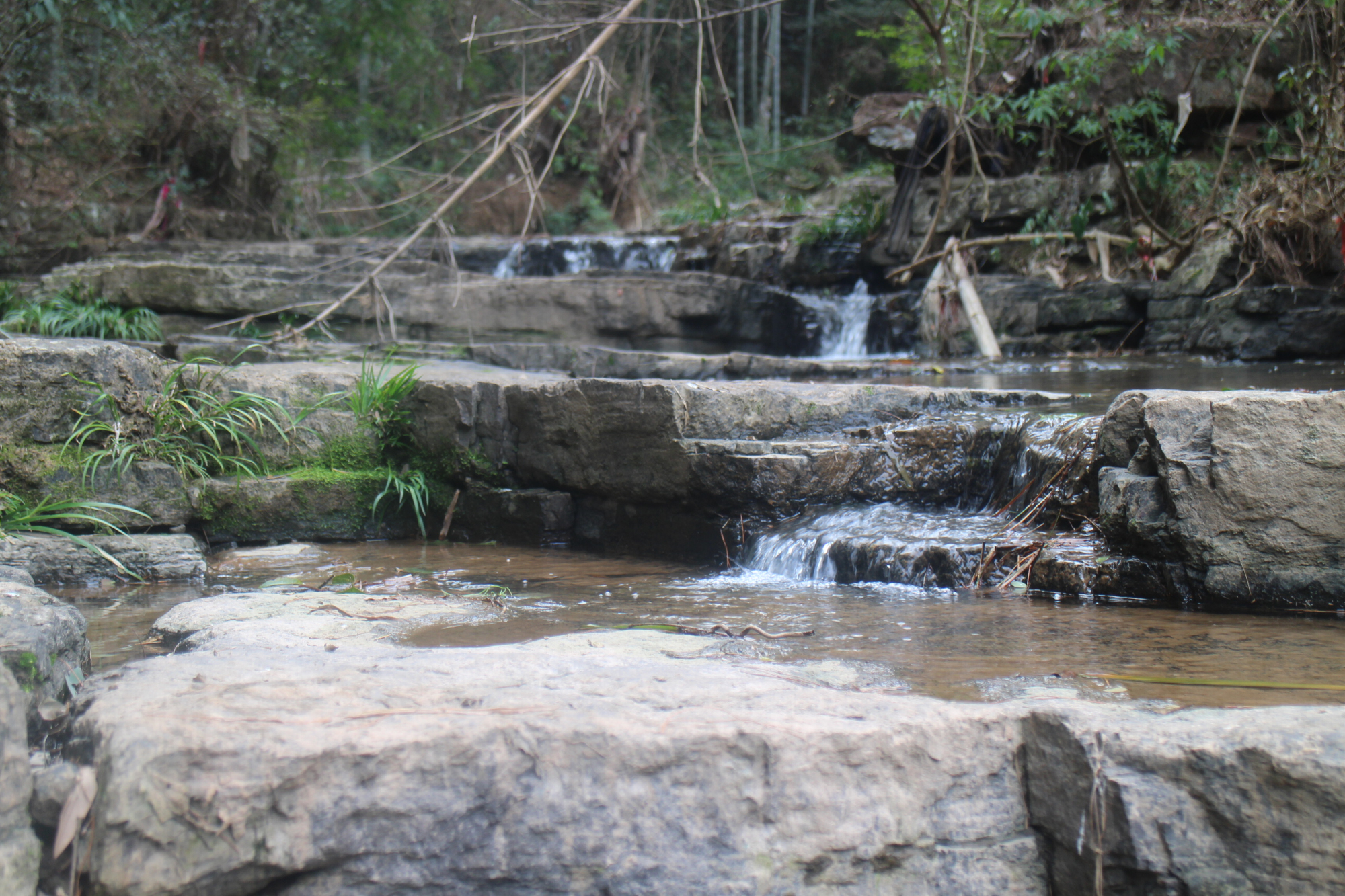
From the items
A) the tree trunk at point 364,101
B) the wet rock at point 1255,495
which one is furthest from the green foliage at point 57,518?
the tree trunk at point 364,101

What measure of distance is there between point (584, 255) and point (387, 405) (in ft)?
22.8

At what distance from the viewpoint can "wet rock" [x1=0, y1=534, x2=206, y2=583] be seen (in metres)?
3.30

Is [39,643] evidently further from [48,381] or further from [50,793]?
[48,381]

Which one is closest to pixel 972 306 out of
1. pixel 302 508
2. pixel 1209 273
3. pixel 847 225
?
pixel 1209 273

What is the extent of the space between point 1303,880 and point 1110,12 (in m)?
8.22

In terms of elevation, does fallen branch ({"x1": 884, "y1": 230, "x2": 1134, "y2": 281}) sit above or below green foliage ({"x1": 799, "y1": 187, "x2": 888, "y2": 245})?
below

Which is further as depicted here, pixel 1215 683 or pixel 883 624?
pixel 883 624

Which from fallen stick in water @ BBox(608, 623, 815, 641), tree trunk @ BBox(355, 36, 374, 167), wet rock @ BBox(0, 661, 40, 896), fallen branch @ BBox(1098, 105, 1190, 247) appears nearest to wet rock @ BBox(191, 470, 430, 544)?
fallen stick in water @ BBox(608, 623, 815, 641)

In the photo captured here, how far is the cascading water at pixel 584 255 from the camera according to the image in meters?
10.8

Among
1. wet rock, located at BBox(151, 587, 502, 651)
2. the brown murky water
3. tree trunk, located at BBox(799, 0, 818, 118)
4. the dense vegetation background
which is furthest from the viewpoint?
tree trunk, located at BBox(799, 0, 818, 118)

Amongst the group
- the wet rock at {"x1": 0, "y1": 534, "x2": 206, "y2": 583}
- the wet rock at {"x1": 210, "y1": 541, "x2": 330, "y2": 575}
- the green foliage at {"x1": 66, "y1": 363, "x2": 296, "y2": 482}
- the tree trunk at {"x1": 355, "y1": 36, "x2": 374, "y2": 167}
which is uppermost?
the tree trunk at {"x1": 355, "y1": 36, "x2": 374, "y2": 167}

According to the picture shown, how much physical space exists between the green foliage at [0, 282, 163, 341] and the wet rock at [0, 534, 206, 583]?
3551 millimetres

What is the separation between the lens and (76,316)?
21.6ft

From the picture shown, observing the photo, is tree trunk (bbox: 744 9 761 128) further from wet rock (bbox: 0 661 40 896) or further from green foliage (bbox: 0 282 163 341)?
wet rock (bbox: 0 661 40 896)
